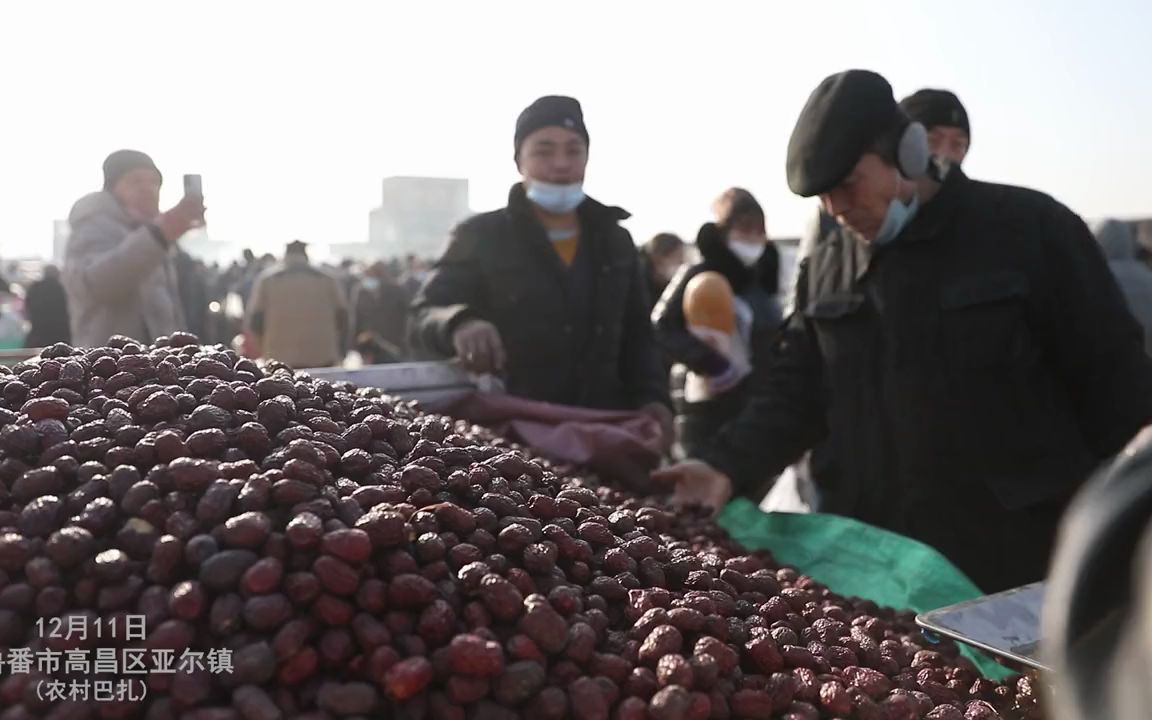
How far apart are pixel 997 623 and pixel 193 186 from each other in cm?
289

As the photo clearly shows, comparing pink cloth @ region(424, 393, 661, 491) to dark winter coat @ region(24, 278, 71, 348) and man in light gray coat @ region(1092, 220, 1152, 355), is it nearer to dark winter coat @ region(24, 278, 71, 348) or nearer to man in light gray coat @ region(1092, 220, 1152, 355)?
man in light gray coat @ region(1092, 220, 1152, 355)

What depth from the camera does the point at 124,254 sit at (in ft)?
10.9

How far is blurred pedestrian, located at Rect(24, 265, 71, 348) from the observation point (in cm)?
628

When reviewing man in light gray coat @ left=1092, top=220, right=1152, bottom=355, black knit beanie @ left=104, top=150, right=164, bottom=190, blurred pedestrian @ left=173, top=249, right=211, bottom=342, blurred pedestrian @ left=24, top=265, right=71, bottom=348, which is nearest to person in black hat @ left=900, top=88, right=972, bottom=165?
man in light gray coat @ left=1092, top=220, right=1152, bottom=355

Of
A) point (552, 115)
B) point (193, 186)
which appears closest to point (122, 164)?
point (193, 186)

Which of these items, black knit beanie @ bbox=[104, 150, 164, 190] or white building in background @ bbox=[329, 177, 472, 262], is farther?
white building in background @ bbox=[329, 177, 472, 262]

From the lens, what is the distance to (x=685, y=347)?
4.24 meters

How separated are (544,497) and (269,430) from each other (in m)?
0.47

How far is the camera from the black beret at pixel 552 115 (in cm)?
320

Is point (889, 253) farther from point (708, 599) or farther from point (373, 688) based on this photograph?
point (373, 688)

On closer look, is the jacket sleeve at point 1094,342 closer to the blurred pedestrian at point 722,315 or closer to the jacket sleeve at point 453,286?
the jacket sleeve at point 453,286

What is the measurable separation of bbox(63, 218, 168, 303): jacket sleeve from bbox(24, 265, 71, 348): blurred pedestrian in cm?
316

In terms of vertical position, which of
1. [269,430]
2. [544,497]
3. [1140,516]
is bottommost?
[544,497]

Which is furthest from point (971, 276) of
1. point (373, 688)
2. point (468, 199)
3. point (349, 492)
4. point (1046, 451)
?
point (468, 199)
